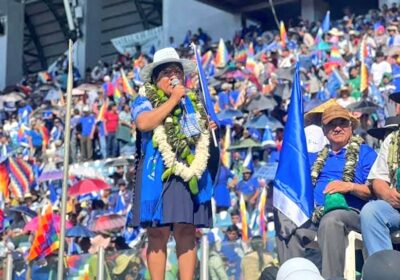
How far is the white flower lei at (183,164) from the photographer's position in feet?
15.1

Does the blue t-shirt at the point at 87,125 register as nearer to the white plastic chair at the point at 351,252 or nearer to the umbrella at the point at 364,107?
the umbrella at the point at 364,107

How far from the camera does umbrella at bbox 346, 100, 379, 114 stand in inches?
420

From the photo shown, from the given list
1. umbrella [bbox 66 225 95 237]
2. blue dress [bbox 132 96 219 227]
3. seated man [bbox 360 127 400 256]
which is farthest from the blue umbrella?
blue dress [bbox 132 96 219 227]

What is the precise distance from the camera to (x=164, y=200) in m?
4.59

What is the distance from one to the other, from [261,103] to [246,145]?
876mm

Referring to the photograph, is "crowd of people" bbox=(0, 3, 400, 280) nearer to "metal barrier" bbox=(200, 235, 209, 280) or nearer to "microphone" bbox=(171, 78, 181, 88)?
"metal barrier" bbox=(200, 235, 209, 280)

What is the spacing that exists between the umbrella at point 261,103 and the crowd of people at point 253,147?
0.07ft

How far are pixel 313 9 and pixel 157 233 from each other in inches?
788

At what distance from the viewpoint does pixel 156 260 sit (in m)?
4.68

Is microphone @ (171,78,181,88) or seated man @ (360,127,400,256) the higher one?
microphone @ (171,78,181,88)

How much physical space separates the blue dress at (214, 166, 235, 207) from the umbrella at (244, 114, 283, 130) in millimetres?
1284

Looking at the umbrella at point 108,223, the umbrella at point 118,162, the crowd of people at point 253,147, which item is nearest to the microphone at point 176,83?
the crowd of people at point 253,147

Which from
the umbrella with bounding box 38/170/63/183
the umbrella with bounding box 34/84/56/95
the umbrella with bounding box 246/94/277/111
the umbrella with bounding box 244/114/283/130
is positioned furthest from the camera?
the umbrella with bounding box 34/84/56/95

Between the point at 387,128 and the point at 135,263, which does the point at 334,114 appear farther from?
the point at 135,263
